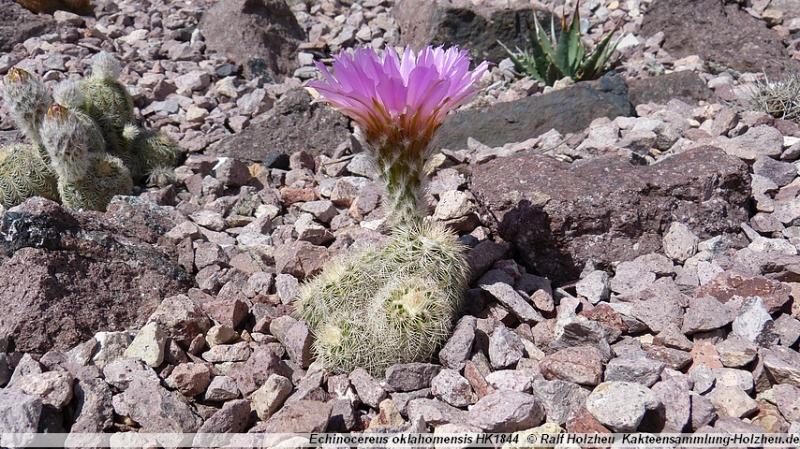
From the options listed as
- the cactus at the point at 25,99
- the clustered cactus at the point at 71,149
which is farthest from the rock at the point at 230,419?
the cactus at the point at 25,99

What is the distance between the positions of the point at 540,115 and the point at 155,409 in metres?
3.49

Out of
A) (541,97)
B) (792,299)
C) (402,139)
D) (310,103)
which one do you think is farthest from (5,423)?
(541,97)

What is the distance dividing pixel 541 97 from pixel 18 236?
11.9 feet

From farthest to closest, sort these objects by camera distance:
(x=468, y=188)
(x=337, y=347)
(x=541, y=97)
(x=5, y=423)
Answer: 1. (x=541, y=97)
2. (x=468, y=188)
3. (x=337, y=347)
4. (x=5, y=423)

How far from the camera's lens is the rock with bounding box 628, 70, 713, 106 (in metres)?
4.90

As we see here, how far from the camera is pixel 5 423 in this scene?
202 centimetres

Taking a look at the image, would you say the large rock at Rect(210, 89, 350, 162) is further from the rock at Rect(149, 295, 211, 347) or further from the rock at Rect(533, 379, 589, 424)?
the rock at Rect(533, 379, 589, 424)

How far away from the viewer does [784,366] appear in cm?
217

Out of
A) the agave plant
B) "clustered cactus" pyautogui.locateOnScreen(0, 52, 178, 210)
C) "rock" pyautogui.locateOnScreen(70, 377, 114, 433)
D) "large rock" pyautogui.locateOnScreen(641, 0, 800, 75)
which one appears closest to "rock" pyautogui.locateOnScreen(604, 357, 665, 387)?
"rock" pyautogui.locateOnScreen(70, 377, 114, 433)

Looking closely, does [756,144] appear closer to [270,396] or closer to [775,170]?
[775,170]

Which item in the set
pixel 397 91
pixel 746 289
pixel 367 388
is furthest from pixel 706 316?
pixel 397 91

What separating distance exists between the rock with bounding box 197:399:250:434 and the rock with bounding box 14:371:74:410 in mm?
492

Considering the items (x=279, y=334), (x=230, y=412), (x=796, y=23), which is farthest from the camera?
(x=796, y=23)

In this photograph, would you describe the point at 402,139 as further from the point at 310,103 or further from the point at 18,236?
the point at 310,103
